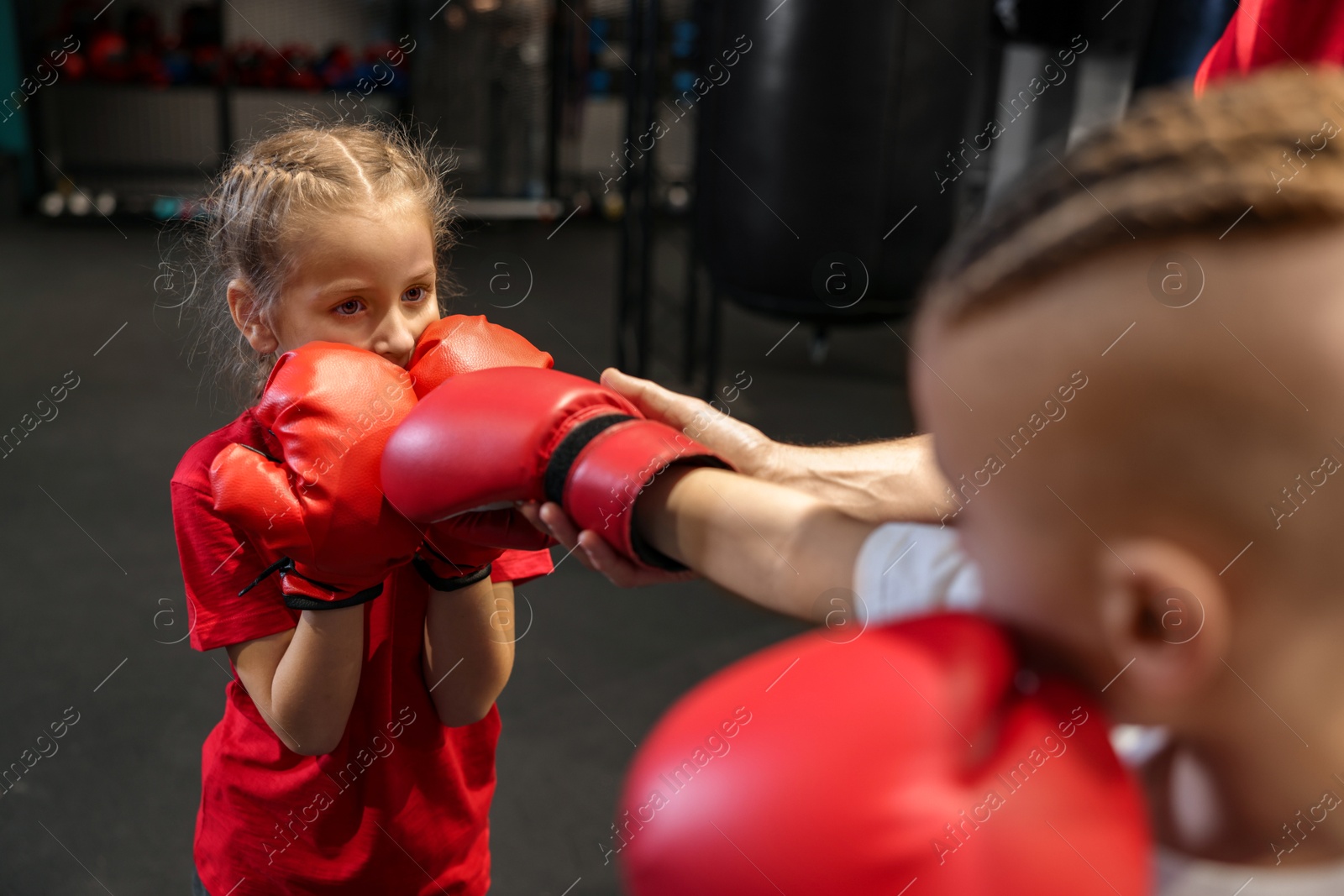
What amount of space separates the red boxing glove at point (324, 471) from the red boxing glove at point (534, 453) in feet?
0.20

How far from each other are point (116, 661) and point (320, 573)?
5.57 ft

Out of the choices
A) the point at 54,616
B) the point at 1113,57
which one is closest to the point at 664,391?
the point at 54,616

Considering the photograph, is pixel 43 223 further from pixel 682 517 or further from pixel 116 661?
pixel 682 517

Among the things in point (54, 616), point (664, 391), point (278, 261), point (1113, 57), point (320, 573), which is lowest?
point (54, 616)

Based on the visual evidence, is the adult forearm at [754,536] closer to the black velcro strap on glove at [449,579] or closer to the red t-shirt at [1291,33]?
the black velcro strap on glove at [449,579]

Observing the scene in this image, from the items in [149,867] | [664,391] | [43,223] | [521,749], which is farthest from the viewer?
[43,223]

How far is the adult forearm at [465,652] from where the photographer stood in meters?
0.94

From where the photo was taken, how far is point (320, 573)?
82 cm

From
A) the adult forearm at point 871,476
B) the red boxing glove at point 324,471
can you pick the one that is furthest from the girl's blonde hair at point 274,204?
the adult forearm at point 871,476

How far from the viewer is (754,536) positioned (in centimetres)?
64

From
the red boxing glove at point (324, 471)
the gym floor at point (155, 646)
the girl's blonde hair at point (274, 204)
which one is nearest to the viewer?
the red boxing glove at point (324, 471)

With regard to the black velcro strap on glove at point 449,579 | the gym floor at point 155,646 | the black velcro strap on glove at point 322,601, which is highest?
the black velcro strap on glove at point 322,601

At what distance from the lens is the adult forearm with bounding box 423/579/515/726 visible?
94 cm

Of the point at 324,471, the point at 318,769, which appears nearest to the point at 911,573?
the point at 324,471
